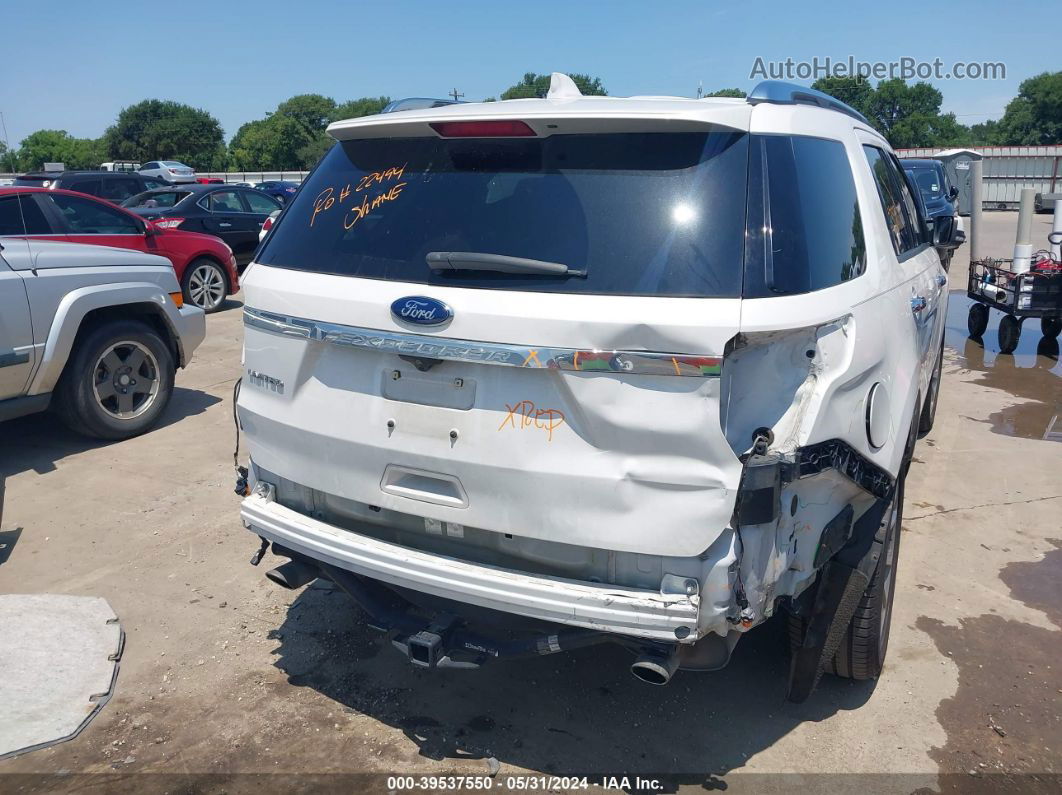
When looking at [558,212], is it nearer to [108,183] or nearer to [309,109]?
[108,183]

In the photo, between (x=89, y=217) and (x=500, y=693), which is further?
(x=89, y=217)

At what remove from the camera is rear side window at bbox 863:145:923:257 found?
3.91 meters

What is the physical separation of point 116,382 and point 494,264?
15.5ft

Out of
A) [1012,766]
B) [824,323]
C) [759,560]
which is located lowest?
[1012,766]

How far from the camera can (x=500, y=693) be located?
11.5ft

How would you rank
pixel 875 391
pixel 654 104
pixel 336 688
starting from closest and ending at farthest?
pixel 654 104, pixel 875 391, pixel 336 688

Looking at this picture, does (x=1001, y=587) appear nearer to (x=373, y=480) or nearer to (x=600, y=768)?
(x=600, y=768)

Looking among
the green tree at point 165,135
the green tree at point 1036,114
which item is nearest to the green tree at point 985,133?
the green tree at point 1036,114

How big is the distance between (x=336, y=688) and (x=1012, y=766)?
248 cm

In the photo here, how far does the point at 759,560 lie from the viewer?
99.4 inches

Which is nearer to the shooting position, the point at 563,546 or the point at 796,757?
the point at 563,546

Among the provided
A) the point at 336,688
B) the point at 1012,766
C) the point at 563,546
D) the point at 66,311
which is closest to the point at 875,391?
the point at 563,546

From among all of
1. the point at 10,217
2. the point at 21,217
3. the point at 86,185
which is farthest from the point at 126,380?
the point at 86,185

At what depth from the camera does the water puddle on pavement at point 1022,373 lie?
7090 millimetres
